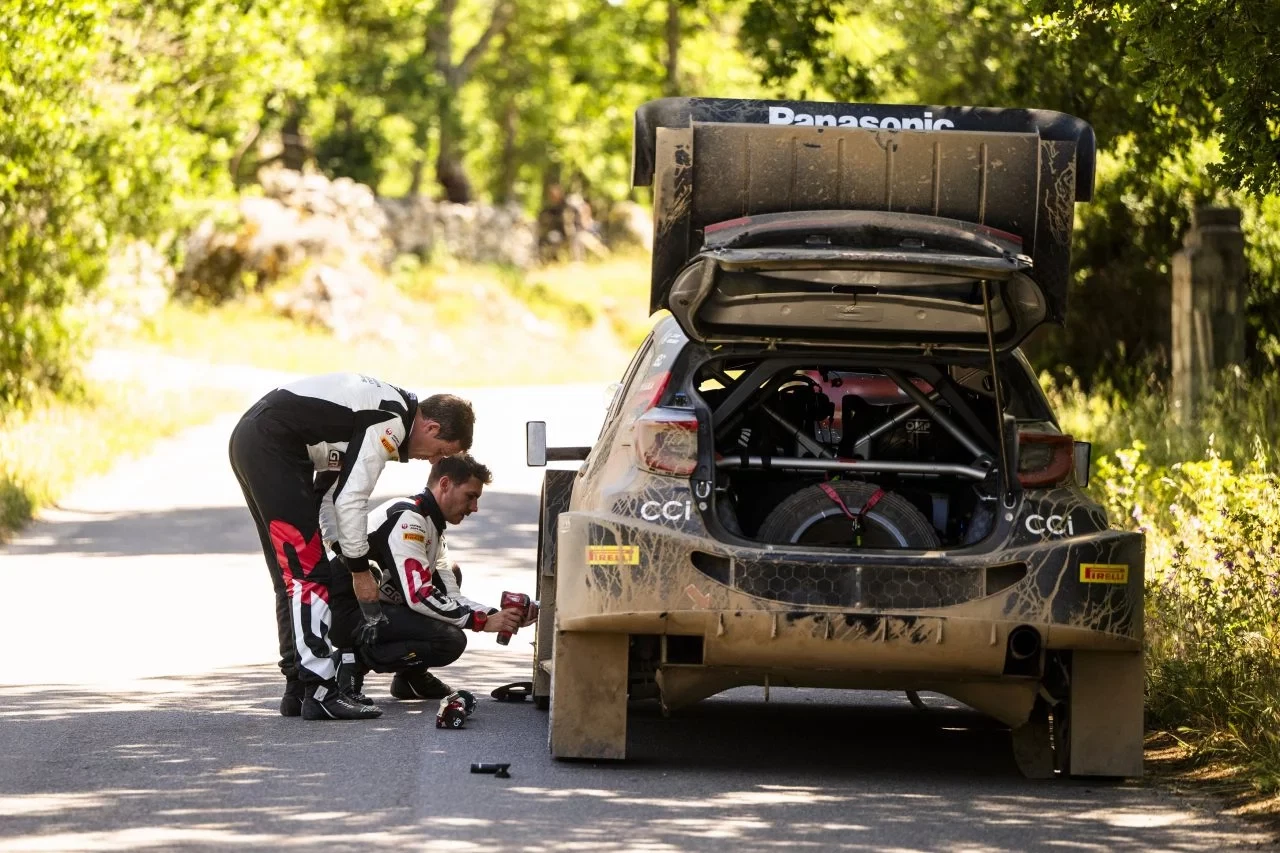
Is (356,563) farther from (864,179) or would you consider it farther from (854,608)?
(864,179)

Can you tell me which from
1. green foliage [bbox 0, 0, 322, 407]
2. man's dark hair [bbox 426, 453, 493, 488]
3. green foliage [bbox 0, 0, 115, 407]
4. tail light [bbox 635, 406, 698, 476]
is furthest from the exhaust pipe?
green foliage [bbox 0, 0, 115, 407]

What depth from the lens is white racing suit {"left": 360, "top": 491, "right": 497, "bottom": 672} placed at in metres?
9.15

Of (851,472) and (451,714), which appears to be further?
(451,714)

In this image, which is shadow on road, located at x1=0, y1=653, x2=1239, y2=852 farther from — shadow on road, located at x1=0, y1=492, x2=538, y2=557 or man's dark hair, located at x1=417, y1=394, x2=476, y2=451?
shadow on road, located at x1=0, y1=492, x2=538, y2=557

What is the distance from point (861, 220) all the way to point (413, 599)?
2.66 m

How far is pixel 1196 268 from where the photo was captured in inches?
675

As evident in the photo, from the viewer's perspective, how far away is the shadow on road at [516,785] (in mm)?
6641

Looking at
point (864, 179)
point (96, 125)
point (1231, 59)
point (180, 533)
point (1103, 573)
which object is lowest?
point (180, 533)

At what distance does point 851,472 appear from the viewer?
7949 millimetres

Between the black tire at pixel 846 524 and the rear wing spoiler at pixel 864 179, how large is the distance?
98cm

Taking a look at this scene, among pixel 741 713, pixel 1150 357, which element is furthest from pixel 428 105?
pixel 741 713

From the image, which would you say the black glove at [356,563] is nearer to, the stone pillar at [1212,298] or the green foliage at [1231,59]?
the green foliage at [1231,59]

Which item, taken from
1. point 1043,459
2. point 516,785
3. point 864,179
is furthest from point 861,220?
point 516,785

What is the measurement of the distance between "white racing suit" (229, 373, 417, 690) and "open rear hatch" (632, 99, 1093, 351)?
4.47 feet
